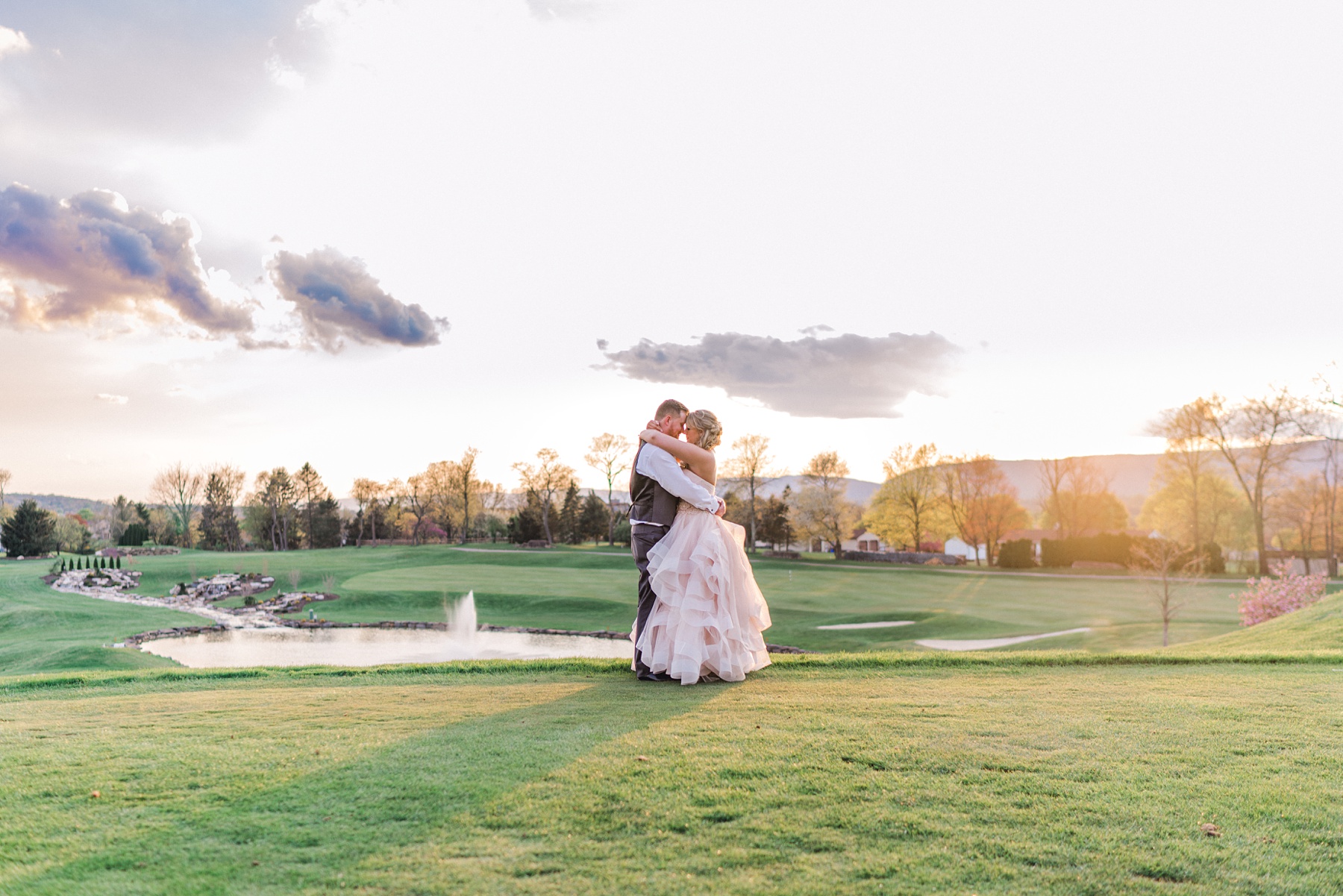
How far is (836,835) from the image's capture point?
2.97 meters

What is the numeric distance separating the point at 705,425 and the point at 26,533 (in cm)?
6331

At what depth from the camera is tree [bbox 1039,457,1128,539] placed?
203ft

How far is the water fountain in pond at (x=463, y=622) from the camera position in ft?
76.5

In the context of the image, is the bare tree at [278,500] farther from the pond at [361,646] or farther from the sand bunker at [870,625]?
the sand bunker at [870,625]

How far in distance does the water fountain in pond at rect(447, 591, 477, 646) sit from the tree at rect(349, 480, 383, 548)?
54.3 m

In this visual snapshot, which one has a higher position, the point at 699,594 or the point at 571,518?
the point at 699,594

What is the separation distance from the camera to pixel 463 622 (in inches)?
1022

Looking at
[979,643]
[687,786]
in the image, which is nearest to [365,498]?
[979,643]

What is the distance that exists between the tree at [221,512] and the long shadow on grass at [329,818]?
77.4 m

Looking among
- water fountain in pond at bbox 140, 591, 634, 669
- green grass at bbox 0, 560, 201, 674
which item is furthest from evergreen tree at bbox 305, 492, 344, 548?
water fountain in pond at bbox 140, 591, 634, 669

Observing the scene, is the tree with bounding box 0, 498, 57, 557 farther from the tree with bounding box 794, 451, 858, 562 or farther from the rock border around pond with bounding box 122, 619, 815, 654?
the tree with bounding box 794, 451, 858, 562

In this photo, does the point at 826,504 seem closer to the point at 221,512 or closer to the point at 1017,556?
the point at 1017,556

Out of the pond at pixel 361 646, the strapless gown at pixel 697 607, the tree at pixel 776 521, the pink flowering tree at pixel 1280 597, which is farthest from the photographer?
the tree at pixel 776 521

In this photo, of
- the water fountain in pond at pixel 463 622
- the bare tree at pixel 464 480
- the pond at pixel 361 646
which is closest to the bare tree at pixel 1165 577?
the pond at pixel 361 646
